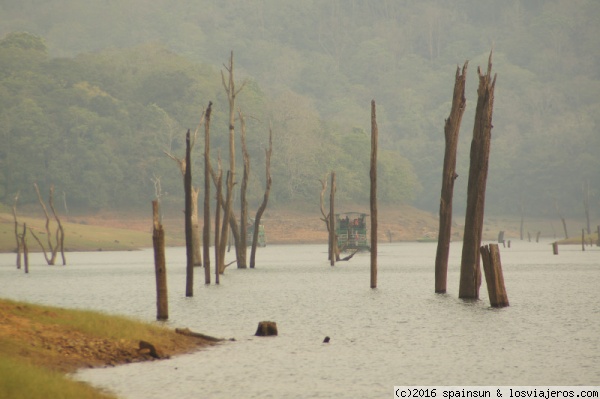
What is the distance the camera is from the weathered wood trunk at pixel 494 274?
3788 cm

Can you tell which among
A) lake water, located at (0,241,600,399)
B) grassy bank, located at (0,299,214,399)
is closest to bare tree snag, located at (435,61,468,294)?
lake water, located at (0,241,600,399)

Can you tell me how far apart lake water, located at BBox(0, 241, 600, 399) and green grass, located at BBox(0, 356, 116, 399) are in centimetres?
192

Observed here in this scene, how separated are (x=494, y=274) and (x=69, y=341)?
60.9ft

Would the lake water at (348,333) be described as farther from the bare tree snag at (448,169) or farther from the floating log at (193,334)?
the bare tree snag at (448,169)

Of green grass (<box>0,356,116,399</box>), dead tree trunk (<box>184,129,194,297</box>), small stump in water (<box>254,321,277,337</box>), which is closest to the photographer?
green grass (<box>0,356,116,399</box>)

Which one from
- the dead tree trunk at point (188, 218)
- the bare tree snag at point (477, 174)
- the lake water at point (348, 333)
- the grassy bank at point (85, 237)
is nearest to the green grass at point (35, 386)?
the lake water at point (348, 333)

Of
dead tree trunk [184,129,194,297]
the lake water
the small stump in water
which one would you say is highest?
dead tree trunk [184,129,194,297]

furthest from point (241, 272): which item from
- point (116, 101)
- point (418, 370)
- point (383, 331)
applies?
point (116, 101)

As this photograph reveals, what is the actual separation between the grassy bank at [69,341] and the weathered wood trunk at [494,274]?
13244 mm

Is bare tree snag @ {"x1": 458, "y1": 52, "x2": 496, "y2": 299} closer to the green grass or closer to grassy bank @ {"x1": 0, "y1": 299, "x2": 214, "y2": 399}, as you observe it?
grassy bank @ {"x1": 0, "y1": 299, "x2": 214, "y2": 399}

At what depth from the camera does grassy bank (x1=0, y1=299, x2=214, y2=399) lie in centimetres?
2119

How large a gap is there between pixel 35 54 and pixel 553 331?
155 meters

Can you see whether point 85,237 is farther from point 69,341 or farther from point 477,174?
point 69,341

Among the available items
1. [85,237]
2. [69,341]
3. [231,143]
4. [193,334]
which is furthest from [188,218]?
[85,237]
